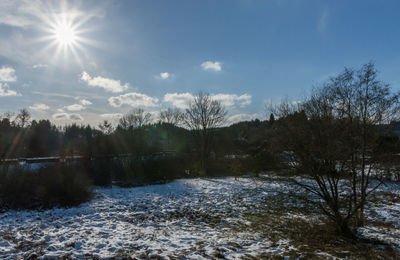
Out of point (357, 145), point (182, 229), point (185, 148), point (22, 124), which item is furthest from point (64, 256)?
point (22, 124)

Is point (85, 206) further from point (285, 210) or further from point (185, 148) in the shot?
point (185, 148)

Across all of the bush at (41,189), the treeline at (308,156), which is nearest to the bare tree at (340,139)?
the treeline at (308,156)

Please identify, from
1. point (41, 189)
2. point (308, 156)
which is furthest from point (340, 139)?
point (41, 189)

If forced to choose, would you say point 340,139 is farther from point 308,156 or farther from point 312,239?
point 312,239

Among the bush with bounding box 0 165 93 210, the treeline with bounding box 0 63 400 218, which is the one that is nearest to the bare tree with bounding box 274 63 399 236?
the treeline with bounding box 0 63 400 218

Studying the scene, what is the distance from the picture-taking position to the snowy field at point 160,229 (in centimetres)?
553

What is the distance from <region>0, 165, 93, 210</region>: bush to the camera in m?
11.8

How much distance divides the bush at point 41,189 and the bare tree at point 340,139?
1172 cm

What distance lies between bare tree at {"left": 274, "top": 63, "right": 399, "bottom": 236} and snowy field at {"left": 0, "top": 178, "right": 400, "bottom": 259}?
133cm

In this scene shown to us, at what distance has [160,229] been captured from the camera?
25.5 feet

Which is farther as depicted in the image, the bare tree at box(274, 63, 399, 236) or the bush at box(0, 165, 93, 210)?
the bush at box(0, 165, 93, 210)

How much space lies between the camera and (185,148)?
33344 mm

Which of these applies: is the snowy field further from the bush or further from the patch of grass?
the bush

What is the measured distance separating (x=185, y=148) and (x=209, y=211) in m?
23.3
